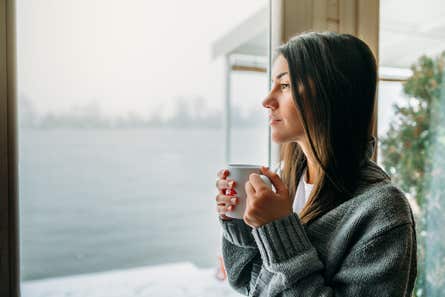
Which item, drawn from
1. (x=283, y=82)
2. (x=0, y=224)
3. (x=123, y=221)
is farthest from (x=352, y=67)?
(x=123, y=221)

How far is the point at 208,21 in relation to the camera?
1.42 m

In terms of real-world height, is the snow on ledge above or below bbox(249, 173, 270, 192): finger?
below

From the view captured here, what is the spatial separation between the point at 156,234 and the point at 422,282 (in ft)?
3.48

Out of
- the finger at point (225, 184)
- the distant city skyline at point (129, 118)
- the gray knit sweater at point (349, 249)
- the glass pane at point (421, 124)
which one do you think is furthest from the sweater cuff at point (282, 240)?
the glass pane at point (421, 124)

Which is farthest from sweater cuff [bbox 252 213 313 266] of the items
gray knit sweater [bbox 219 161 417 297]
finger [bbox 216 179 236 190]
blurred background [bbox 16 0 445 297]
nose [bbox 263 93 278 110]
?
blurred background [bbox 16 0 445 297]

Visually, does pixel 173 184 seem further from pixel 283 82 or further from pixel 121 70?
pixel 283 82

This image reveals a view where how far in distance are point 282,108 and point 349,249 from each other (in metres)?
0.32

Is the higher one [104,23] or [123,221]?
[104,23]

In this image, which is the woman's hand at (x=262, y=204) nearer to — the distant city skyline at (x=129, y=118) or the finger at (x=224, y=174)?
the finger at (x=224, y=174)

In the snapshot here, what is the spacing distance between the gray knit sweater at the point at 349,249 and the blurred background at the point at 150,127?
1.62ft

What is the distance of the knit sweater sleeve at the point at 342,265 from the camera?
68cm

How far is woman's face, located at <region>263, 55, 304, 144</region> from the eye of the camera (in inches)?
32.0

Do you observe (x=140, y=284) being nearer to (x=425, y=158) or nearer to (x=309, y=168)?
(x=309, y=168)

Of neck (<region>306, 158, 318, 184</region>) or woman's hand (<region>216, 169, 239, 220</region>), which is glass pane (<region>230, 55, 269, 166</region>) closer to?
neck (<region>306, 158, 318, 184</region>)
